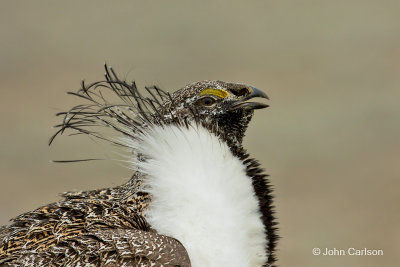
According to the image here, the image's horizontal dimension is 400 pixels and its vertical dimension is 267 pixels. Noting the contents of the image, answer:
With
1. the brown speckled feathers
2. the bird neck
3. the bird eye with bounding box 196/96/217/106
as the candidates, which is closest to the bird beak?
the bird eye with bounding box 196/96/217/106

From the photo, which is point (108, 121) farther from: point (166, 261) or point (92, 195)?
point (166, 261)

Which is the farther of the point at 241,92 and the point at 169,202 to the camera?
the point at 241,92

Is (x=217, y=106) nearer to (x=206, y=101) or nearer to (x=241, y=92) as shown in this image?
(x=206, y=101)

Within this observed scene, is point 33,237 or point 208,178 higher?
point 208,178

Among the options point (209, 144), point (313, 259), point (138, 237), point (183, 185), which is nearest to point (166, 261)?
point (138, 237)

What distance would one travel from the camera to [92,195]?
13.5 ft

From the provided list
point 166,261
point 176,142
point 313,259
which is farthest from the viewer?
point 313,259

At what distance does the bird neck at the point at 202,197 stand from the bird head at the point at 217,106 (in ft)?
0.42

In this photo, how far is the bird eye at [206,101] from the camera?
4.23 metres

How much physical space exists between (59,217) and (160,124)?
739 millimetres

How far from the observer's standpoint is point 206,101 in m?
4.24

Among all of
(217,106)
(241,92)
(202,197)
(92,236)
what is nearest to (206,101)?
(217,106)

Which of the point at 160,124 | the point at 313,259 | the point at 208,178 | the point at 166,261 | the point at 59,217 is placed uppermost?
the point at 313,259

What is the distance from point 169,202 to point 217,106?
0.71 m
